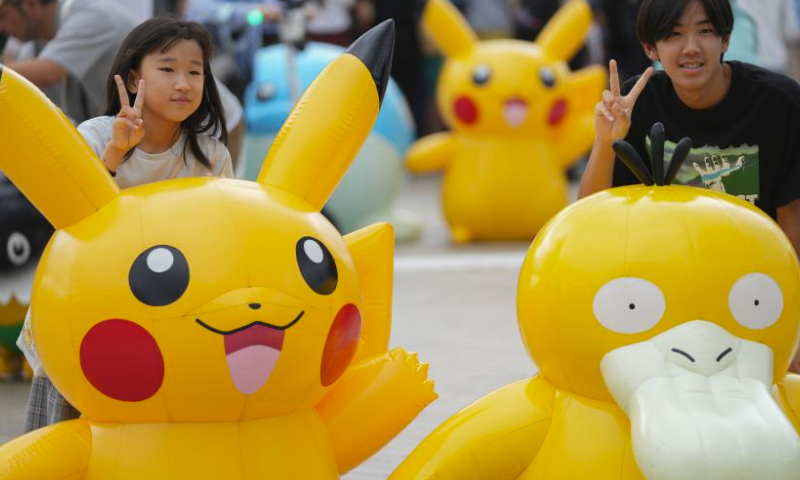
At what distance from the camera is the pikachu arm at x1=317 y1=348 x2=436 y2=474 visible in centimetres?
336

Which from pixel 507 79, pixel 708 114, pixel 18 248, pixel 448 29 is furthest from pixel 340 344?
pixel 448 29

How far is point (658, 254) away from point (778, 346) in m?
0.36

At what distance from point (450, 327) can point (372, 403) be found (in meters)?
3.18

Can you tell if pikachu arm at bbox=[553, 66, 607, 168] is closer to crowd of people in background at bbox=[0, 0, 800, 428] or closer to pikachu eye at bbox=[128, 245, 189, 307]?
crowd of people in background at bbox=[0, 0, 800, 428]

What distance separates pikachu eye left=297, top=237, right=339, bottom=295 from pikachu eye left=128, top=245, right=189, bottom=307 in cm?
27

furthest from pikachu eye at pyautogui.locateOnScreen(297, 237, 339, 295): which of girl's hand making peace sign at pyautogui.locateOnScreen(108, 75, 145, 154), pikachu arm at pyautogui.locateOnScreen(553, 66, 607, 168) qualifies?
pikachu arm at pyautogui.locateOnScreen(553, 66, 607, 168)

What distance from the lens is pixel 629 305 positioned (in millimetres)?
2990

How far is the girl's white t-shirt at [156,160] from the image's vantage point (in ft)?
11.3

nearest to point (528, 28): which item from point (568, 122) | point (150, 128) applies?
point (568, 122)

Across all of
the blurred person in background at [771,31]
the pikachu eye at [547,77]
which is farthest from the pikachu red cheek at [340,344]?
the pikachu eye at [547,77]

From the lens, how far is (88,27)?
5219 mm

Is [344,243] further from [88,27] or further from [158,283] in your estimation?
[88,27]

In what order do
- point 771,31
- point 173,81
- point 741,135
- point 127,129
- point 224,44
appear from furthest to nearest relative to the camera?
point 224,44 → point 771,31 → point 741,135 → point 173,81 → point 127,129

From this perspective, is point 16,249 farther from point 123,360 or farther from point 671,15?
point 671,15
